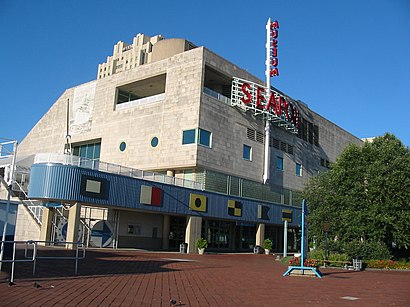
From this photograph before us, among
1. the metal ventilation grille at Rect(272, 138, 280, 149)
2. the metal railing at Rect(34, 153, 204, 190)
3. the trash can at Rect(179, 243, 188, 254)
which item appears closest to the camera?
the metal railing at Rect(34, 153, 204, 190)

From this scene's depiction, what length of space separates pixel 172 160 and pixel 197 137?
322 cm

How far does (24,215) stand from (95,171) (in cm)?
918

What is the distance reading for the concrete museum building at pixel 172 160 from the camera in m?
30.4

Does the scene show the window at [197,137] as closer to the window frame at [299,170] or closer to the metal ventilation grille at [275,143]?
the metal ventilation grille at [275,143]

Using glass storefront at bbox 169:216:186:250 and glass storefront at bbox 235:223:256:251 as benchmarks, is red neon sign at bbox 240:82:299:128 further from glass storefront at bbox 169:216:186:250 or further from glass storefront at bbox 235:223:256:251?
glass storefront at bbox 169:216:186:250

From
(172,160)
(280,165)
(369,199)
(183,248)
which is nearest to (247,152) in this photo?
(280,165)

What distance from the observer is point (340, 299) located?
37.1 ft

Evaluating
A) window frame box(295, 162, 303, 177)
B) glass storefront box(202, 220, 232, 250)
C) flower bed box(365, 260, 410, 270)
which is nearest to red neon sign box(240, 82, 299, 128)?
window frame box(295, 162, 303, 177)

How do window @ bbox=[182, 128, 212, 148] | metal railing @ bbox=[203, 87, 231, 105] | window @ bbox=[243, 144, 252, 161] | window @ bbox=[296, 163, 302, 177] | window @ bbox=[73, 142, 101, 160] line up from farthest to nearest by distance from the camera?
1. window @ bbox=[296, 163, 302, 177]
2. window @ bbox=[73, 142, 101, 160]
3. window @ bbox=[243, 144, 252, 161]
4. metal railing @ bbox=[203, 87, 231, 105]
5. window @ bbox=[182, 128, 212, 148]

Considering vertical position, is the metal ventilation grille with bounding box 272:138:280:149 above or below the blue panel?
above

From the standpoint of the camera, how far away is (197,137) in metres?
37.7

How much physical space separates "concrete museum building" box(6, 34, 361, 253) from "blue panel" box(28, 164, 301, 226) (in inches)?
2.8

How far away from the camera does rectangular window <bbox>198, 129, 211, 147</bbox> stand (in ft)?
125

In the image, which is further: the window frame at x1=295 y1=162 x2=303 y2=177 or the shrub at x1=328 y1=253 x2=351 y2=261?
the window frame at x1=295 y1=162 x2=303 y2=177
